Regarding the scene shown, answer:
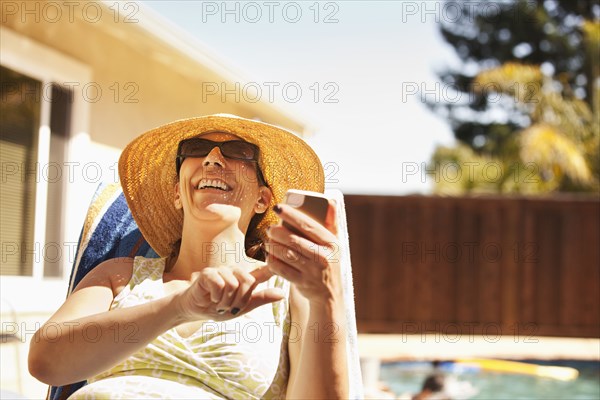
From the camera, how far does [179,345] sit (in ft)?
6.08

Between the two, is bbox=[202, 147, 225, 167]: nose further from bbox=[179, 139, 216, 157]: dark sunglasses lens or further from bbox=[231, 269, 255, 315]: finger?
bbox=[231, 269, 255, 315]: finger

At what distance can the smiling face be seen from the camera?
6.35 feet

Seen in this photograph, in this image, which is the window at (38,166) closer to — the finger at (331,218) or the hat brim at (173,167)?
the hat brim at (173,167)

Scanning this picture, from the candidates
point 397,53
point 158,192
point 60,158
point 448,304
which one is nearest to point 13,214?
point 60,158

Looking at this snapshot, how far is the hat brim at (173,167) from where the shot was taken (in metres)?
2.16

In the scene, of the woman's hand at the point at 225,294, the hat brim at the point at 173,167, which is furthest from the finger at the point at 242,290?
the hat brim at the point at 173,167

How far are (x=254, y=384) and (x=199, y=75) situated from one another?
18.9 feet

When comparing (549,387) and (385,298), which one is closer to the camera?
(549,387)

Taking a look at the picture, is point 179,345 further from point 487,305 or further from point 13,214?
point 487,305

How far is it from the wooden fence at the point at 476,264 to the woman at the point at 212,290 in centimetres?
1029

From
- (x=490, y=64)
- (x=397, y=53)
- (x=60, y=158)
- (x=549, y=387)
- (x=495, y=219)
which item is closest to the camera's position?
(x=60, y=158)

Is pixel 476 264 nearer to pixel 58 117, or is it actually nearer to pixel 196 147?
pixel 58 117

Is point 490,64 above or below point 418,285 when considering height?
above

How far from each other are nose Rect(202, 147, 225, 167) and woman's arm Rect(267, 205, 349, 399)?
1.55ft
